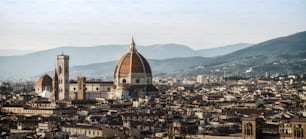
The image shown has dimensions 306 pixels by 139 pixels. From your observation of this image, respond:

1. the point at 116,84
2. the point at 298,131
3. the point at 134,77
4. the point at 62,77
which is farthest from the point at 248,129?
the point at 116,84

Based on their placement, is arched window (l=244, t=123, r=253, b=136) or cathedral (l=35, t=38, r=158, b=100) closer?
arched window (l=244, t=123, r=253, b=136)

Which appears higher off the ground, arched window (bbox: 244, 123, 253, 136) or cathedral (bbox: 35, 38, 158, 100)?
cathedral (bbox: 35, 38, 158, 100)

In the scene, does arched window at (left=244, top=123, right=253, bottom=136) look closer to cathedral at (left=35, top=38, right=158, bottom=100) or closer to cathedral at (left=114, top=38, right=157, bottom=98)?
cathedral at (left=35, top=38, right=158, bottom=100)

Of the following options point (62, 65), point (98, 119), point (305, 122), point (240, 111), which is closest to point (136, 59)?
point (62, 65)

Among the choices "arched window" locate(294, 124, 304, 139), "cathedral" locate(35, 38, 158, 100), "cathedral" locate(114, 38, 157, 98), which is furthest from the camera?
"cathedral" locate(114, 38, 157, 98)

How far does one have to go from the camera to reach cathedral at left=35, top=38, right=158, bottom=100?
9162 centimetres

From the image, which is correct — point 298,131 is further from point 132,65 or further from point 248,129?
point 132,65

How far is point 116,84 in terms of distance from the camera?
95312mm

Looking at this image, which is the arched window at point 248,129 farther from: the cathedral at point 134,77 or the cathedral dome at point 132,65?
the cathedral dome at point 132,65

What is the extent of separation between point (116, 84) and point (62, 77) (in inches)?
258

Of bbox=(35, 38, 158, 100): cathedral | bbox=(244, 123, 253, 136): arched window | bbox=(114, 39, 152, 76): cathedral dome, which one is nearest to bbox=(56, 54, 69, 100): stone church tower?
bbox=(35, 38, 158, 100): cathedral

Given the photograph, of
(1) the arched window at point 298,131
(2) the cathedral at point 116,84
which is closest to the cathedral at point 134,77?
(2) the cathedral at point 116,84

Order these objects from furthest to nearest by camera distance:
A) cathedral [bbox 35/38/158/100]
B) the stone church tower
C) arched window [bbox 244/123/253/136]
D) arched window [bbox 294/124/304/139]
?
cathedral [bbox 35/38/158/100] → the stone church tower → arched window [bbox 244/123/253/136] → arched window [bbox 294/124/304/139]

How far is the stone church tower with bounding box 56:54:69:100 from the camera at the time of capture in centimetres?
9106
